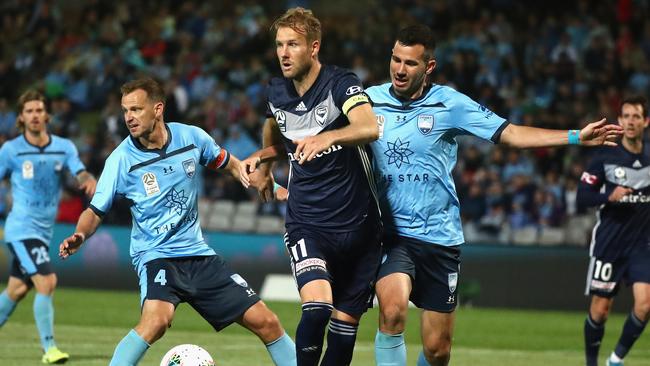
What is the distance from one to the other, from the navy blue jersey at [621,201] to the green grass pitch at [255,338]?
153cm

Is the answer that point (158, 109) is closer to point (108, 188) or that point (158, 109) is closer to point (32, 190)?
point (108, 188)

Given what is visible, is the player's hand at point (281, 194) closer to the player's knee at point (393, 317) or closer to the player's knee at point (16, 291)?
the player's knee at point (393, 317)

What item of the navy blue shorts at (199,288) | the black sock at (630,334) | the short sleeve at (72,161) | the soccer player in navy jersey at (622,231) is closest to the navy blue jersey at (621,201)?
the soccer player in navy jersey at (622,231)

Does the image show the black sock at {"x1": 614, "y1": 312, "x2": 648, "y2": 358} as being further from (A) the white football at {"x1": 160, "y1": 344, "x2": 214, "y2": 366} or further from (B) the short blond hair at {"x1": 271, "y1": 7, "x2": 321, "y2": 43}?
(B) the short blond hair at {"x1": 271, "y1": 7, "x2": 321, "y2": 43}

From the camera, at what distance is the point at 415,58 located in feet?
28.0

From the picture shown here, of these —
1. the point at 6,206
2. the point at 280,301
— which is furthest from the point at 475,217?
the point at 6,206

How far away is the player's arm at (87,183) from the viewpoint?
12.0 metres

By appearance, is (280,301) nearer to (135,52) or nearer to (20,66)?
(135,52)

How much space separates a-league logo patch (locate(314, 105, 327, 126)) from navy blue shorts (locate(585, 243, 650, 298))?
4962mm

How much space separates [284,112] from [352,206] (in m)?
0.79

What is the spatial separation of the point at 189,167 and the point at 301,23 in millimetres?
1636

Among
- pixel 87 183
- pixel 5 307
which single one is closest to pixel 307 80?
pixel 87 183

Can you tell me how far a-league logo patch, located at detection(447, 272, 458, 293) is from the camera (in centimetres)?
879

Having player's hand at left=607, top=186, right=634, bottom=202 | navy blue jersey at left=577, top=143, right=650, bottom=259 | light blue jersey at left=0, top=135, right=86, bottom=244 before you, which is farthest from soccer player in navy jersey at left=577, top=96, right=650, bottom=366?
light blue jersey at left=0, top=135, right=86, bottom=244
